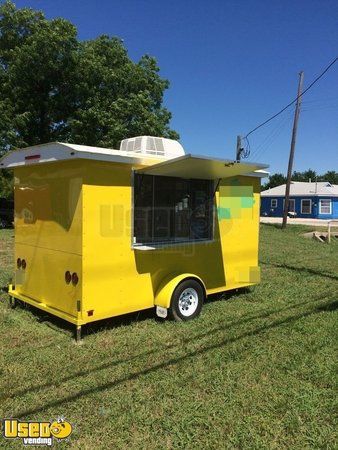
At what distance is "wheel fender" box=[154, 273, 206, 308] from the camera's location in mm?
6019

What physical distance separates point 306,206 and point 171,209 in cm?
4175

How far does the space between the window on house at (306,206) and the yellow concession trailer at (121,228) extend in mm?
40245

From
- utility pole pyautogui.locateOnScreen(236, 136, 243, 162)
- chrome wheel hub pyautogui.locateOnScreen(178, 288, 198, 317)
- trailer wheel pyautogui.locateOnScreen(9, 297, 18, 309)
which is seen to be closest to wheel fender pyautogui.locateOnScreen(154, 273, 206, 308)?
chrome wheel hub pyautogui.locateOnScreen(178, 288, 198, 317)

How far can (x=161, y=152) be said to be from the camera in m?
6.33

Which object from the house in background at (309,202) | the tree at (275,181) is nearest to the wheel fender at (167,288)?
the house in background at (309,202)

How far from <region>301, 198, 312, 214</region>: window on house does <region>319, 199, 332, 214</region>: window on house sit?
115cm

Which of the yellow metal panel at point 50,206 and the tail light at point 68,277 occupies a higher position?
the yellow metal panel at point 50,206

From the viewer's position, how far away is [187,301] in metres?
6.42

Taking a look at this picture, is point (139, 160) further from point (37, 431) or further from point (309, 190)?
point (309, 190)

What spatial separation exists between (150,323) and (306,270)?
19.7 ft

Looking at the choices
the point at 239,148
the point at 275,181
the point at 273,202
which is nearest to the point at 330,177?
the point at 275,181

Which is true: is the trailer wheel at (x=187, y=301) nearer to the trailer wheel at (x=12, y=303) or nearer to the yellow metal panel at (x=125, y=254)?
the yellow metal panel at (x=125, y=254)

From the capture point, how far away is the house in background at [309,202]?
44250 millimetres

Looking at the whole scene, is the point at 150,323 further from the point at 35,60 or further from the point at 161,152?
the point at 35,60
